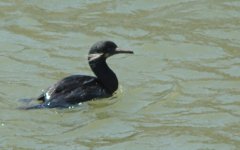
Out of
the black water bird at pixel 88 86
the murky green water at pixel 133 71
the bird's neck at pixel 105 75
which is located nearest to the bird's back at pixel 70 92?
the black water bird at pixel 88 86

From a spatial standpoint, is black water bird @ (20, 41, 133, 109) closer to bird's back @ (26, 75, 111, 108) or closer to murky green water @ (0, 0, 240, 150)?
bird's back @ (26, 75, 111, 108)

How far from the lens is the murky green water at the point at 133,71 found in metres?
11.8

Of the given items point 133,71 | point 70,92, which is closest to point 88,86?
point 70,92

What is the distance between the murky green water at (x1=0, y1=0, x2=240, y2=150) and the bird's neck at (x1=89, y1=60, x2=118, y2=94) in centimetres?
17

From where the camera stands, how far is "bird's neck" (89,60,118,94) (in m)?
13.4

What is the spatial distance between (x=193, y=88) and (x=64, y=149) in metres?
2.87

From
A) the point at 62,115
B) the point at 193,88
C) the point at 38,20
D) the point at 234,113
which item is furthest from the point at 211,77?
the point at 38,20

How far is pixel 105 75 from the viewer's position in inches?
529

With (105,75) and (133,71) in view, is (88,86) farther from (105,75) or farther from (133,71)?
(133,71)

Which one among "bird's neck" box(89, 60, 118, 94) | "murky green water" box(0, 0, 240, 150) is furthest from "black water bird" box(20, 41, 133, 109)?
"murky green water" box(0, 0, 240, 150)

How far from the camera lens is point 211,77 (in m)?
13.9

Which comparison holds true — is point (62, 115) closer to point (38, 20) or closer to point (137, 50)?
point (137, 50)

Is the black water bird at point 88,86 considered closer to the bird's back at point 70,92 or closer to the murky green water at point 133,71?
the bird's back at point 70,92

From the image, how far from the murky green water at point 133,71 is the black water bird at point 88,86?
0.41 feet
